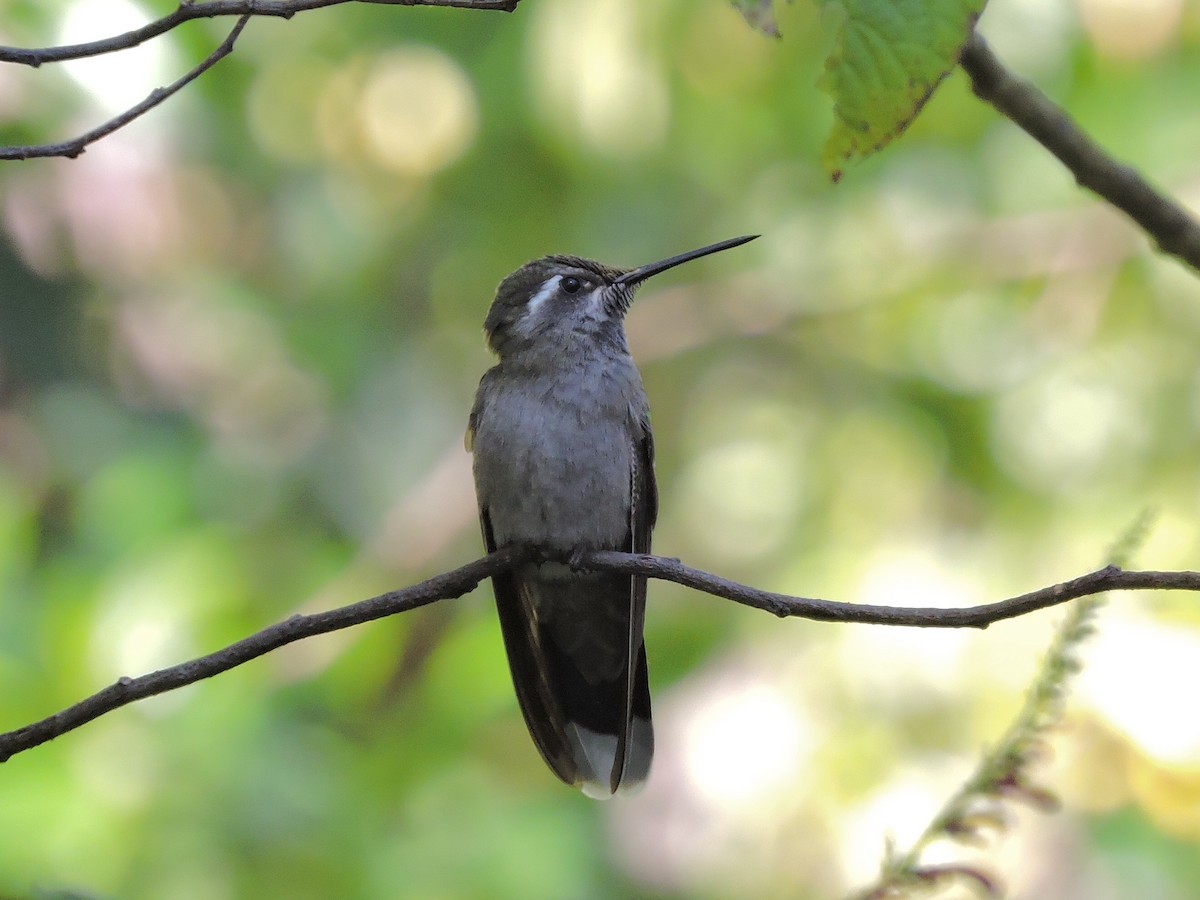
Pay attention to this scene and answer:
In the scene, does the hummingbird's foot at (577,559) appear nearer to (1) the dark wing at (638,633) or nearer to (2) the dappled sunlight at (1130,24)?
(1) the dark wing at (638,633)

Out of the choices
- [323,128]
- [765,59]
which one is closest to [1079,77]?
[765,59]

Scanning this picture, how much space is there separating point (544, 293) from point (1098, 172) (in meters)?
1.78

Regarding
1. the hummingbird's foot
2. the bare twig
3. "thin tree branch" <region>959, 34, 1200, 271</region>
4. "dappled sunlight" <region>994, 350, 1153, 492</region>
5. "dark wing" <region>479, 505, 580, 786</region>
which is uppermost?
"thin tree branch" <region>959, 34, 1200, 271</region>

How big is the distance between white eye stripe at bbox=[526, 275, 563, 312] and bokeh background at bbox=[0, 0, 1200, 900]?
54.6 inches

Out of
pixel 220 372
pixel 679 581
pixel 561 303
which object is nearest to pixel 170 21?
pixel 679 581

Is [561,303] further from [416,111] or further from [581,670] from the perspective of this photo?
[416,111]

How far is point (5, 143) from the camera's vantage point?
15.8 feet

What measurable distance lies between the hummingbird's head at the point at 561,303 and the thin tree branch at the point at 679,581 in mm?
1479

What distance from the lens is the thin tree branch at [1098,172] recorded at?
2109 mm

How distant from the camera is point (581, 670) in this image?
377 cm

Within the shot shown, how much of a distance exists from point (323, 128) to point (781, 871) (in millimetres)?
4123

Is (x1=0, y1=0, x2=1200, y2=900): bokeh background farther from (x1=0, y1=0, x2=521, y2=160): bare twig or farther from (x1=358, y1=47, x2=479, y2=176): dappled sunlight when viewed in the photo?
(x1=0, y1=0, x2=521, y2=160): bare twig

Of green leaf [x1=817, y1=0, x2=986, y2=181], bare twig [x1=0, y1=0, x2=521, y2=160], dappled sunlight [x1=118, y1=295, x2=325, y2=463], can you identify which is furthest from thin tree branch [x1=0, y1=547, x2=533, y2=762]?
dappled sunlight [x1=118, y1=295, x2=325, y2=463]

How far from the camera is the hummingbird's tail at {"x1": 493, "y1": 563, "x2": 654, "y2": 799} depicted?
11.3 feet
